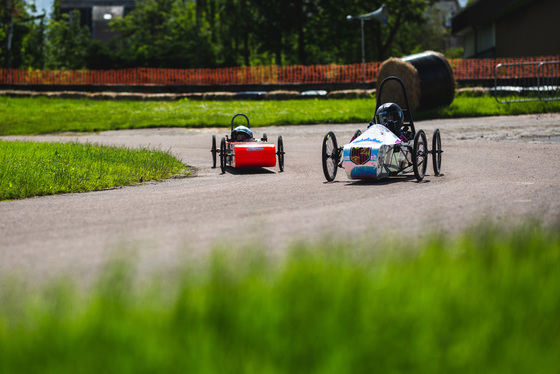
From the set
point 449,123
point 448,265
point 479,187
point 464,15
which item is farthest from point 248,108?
point 464,15

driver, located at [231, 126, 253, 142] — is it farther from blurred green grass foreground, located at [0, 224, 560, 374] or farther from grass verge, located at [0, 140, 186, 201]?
blurred green grass foreground, located at [0, 224, 560, 374]

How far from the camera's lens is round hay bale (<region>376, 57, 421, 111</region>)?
76.8 ft

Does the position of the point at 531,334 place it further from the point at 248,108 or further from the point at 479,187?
the point at 248,108

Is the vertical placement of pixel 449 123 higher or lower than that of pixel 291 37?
lower

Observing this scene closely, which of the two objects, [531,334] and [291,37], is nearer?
[531,334]

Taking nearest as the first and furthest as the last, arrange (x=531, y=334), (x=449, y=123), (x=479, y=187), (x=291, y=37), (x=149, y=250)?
(x=531, y=334) → (x=149, y=250) → (x=479, y=187) → (x=449, y=123) → (x=291, y=37)

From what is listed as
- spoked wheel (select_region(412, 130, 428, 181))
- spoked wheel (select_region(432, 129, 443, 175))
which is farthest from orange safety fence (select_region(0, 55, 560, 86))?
spoked wheel (select_region(412, 130, 428, 181))

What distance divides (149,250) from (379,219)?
203 centimetres

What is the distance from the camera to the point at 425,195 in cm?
766

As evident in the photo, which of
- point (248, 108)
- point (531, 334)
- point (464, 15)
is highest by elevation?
point (464, 15)

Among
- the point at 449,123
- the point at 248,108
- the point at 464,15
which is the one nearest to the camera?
the point at 449,123

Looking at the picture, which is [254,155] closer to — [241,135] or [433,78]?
[241,135]

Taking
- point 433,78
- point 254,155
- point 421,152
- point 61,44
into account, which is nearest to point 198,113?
point 433,78

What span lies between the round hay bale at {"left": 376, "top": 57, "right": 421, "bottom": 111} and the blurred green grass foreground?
20.2 meters
